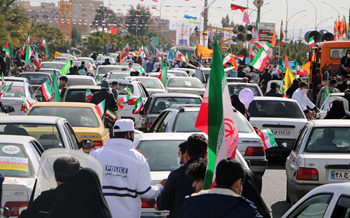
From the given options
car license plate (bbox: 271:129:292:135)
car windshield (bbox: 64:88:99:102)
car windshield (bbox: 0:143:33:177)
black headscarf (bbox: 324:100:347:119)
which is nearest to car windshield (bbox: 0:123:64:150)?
car windshield (bbox: 0:143:33:177)

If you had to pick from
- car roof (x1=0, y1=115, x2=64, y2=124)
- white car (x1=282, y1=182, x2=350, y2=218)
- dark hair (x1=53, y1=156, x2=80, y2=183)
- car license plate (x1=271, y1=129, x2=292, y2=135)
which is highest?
dark hair (x1=53, y1=156, x2=80, y2=183)

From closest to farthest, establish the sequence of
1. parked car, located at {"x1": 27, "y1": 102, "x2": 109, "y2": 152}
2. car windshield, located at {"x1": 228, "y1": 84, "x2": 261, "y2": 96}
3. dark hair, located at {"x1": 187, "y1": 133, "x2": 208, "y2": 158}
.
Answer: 1. dark hair, located at {"x1": 187, "y1": 133, "x2": 208, "y2": 158}
2. parked car, located at {"x1": 27, "y1": 102, "x2": 109, "y2": 152}
3. car windshield, located at {"x1": 228, "y1": 84, "x2": 261, "y2": 96}

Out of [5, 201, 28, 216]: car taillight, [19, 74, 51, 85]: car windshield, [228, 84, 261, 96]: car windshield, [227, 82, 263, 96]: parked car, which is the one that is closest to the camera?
[5, 201, 28, 216]: car taillight

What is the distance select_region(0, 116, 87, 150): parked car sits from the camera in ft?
27.5

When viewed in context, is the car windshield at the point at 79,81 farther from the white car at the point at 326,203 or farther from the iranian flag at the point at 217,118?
the white car at the point at 326,203

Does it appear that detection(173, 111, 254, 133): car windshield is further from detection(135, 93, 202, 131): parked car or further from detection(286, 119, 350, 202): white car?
detection(135, 93, 202, 131): parked car

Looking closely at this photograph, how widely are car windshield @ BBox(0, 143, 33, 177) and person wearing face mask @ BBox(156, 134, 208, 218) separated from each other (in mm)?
2093

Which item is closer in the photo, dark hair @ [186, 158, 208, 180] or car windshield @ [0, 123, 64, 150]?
dark hair @ [186, 158, 208, 180]

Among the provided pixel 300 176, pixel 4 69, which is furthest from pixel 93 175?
pixel 4 69

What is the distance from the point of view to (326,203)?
394 cm

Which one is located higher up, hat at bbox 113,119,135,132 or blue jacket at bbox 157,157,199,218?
hat at bbox 113,119,135,132

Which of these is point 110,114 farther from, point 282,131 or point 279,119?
point 282,131

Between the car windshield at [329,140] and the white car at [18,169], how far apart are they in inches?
157

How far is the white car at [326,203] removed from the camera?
3741mm
